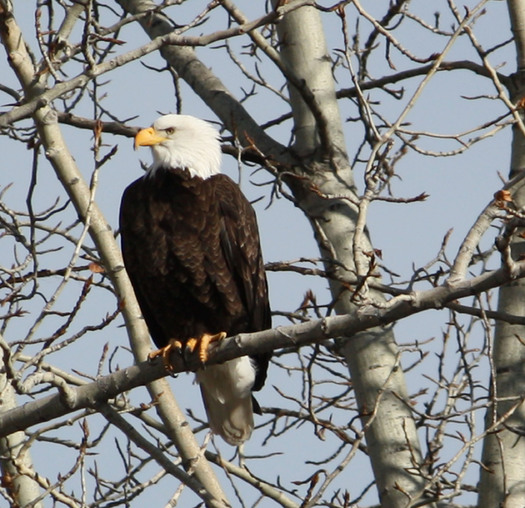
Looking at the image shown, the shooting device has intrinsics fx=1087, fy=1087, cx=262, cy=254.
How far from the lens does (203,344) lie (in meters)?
4.40

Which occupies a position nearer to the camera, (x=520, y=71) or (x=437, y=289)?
(x=437, y=289)

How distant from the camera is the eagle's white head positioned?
4.89 meters

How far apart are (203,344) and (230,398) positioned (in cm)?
93

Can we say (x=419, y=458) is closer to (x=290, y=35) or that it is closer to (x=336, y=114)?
(x=336, y=114)

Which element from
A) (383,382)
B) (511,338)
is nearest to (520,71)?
(511,338)

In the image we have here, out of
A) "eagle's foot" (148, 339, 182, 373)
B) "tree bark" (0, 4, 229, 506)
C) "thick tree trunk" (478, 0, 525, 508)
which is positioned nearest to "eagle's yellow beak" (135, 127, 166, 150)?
"tree bark" (0, 4, 229, 506)

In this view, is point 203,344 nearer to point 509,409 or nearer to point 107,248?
point 107,248

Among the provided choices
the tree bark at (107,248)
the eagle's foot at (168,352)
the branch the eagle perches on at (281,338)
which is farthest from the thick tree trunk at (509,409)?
the eagle's foot at (168,352)

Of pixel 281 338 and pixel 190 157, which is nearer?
pixel 281 338

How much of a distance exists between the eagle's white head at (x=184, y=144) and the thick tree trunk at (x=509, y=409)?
1.37 metres

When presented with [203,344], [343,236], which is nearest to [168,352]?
[203,344]

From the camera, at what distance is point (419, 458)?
14.8ft

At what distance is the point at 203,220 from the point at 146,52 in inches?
52.7

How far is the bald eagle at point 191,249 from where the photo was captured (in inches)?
181
